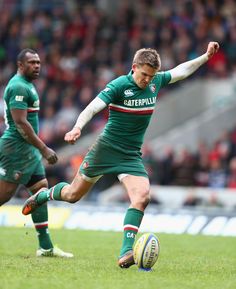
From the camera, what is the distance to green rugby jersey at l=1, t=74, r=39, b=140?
10.8 metres

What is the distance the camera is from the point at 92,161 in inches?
392

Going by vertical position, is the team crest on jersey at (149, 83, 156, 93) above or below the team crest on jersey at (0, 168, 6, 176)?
above

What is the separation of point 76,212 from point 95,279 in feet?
29.0

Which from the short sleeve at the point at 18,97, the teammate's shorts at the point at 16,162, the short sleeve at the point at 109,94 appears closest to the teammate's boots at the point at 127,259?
the short sleeve at the point at 109,94

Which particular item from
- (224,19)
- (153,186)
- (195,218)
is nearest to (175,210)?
(195,218)

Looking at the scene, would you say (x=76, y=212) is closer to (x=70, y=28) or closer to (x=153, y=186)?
(x=153, y=186)

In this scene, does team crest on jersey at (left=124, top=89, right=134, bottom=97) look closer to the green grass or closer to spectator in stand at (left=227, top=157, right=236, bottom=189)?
the green grass

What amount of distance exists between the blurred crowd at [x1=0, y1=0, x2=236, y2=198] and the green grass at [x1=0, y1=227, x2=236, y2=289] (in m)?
6.95

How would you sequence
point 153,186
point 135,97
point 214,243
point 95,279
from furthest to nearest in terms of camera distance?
1. point 153,186
2. point 214,243
3. point 135,97
4. point 95,279

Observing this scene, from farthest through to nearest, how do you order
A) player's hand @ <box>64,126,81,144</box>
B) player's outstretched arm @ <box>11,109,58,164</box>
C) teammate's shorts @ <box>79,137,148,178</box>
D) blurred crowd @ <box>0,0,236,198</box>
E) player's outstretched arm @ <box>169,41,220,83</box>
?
blurred crowd @ <box>0,0,236,198</box> < player's outstretched arm @ <box>11,109,58,164</box> < player's outstretched arm @ <box>169,41,220,83</box> < teammate's shorts @ <box>79,137,148,178</box> < player's hand @ <box>64,126,81,144</box>

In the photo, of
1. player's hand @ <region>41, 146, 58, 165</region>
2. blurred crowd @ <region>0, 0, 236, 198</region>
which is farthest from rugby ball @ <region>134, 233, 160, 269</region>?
blurred crowd @ <region>0, 0, 236, 198</region>

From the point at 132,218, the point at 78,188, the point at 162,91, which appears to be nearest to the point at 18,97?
the point at 78,188

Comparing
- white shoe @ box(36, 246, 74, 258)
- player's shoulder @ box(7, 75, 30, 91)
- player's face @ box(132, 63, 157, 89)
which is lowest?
white shoe @ box(36, 246, 74, 258)

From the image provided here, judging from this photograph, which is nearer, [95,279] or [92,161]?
[95,279]
